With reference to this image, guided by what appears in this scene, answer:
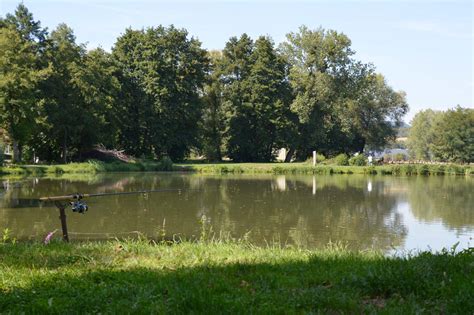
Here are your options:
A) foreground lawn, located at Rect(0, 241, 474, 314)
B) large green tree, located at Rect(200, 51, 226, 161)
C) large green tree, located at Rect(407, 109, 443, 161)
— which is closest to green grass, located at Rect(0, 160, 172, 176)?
large green tree, located at Rect(200, 51, 226, 161)

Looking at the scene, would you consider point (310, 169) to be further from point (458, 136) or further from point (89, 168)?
point (458, 136)

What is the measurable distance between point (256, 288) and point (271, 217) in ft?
33.2

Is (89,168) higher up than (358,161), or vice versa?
(358,161)

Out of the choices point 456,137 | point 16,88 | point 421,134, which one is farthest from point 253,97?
point 421,134

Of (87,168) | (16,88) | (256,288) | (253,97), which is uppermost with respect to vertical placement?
(253,97)

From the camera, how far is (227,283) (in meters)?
4.83

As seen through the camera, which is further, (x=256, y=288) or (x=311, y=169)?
(x=311, y=169)

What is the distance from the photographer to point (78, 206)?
7969 mm

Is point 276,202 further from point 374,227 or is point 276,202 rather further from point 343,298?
point 343,298

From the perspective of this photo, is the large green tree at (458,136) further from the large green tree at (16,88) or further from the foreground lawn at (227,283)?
the foreground lawn at (227,283)

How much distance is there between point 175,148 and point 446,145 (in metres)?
34.2

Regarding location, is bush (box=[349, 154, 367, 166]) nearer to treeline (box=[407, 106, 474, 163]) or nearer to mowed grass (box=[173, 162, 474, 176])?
mowed grass (box=[173, 162, 474, 176])

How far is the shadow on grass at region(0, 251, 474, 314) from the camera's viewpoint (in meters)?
4.15

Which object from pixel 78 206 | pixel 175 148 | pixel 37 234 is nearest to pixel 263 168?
pixel 175 148
